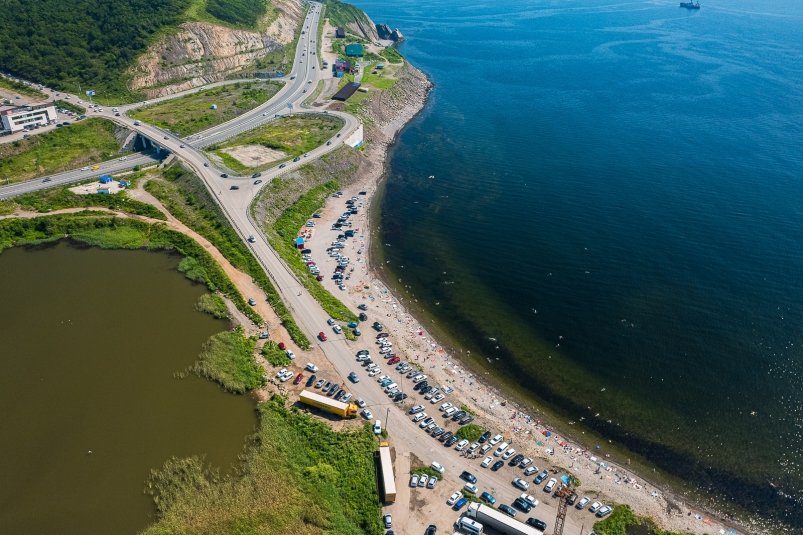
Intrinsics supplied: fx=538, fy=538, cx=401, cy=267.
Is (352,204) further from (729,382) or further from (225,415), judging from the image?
(729,382)

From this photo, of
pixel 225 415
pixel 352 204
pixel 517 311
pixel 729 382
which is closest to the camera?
pixel 225 415

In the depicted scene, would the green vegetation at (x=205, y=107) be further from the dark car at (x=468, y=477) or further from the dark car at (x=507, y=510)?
the dark car at (x=507, y=510)

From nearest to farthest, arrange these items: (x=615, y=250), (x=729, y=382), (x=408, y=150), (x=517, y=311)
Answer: (x=729, y=382), (x=517, y=311), (x=615, y=250), (x=408, y=150)

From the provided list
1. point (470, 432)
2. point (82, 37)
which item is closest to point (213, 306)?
point (470, 432)

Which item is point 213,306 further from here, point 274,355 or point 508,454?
point 508,454

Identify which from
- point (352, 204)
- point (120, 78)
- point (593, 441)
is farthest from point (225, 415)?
point (120, 78)
